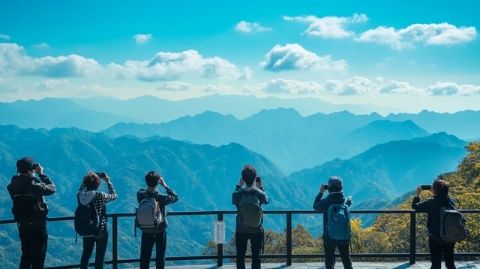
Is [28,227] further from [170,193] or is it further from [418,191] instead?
[418,191]

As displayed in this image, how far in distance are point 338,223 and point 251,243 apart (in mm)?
1367

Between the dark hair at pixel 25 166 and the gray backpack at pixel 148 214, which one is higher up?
the dark hair at pixel 25 166

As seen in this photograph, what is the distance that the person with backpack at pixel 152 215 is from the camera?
317 inches

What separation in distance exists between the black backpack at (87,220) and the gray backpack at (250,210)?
2210 mm

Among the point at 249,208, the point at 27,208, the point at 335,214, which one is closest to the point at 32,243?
the point at 27,208

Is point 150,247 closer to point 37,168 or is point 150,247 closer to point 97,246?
point 97,246

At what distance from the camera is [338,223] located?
8234 mm

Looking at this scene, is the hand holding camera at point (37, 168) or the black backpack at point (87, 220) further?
the black backpack at point (87, 220)

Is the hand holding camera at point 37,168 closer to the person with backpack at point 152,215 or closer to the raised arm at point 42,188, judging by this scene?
the raised arm at point 42,188

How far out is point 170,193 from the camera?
8.45 meters

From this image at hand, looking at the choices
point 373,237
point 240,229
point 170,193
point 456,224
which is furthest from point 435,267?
point 373,237

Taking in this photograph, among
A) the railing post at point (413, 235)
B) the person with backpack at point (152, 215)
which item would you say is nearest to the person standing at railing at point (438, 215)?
the railing post at point (413, 235)

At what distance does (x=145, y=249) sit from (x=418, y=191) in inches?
172

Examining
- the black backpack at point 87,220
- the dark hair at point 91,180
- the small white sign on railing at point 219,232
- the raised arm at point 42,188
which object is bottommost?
the small white sign on railing at point 219,232
